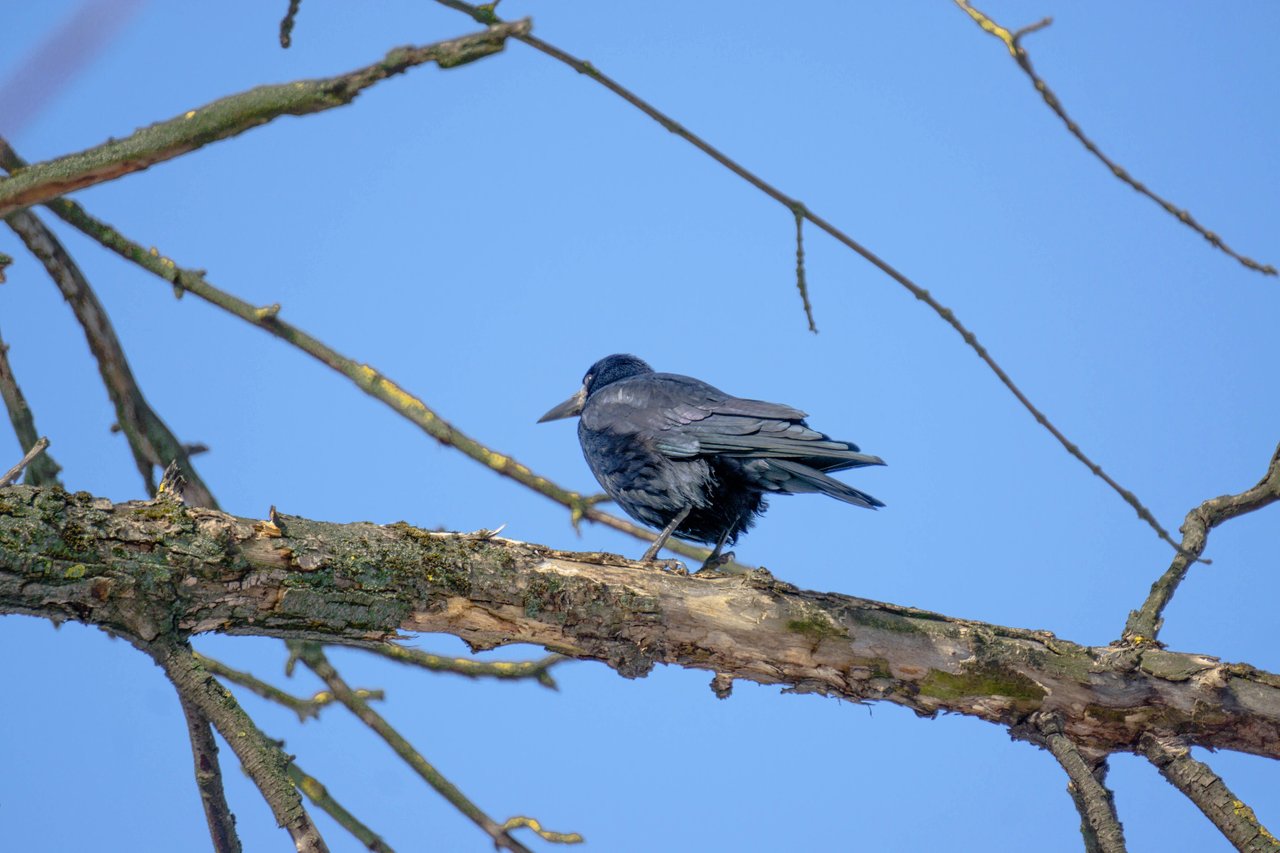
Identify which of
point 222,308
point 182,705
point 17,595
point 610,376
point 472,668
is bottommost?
point 182,705

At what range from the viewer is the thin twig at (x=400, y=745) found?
3.22 metres

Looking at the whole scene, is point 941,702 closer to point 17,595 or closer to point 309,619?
point 309,619

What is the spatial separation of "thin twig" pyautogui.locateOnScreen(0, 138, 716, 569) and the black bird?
277mm

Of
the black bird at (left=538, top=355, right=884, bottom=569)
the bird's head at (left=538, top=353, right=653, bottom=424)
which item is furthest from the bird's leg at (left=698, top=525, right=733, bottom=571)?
the bird's head at (left=538, top=353, right=653, bottom=424)

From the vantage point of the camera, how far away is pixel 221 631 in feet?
8.38

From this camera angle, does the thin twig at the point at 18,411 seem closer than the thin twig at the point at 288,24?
No

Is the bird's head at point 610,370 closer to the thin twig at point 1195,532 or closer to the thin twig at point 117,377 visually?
the thin twig at point 117,377

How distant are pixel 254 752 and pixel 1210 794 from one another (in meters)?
2.17

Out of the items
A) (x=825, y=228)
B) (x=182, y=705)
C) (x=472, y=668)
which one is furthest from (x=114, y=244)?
(x=825, y=228)

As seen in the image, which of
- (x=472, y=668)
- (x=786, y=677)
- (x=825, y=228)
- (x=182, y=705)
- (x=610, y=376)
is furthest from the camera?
(x=610, y=376)

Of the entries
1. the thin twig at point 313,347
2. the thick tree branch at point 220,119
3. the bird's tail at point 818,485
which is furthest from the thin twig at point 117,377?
the bird's tail at point 818,485

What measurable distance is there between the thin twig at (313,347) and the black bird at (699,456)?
277 millimetres

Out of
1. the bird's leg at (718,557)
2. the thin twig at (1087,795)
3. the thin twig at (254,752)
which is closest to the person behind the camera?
the thin twig at (254,752)

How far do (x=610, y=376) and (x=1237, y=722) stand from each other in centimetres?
257
